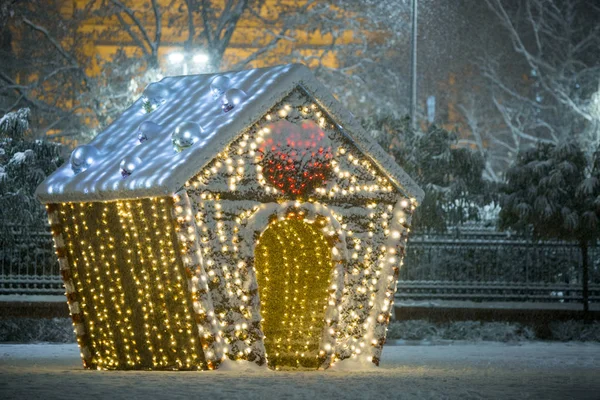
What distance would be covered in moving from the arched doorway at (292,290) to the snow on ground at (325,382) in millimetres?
929

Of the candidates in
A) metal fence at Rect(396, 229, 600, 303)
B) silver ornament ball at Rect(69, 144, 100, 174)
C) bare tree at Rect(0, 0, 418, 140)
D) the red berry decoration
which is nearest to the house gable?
the red berry decoration

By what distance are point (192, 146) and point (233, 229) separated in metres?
0.85

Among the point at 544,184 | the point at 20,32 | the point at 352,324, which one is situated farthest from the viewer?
the point at 20,32

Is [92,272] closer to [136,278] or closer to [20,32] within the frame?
[136,278]

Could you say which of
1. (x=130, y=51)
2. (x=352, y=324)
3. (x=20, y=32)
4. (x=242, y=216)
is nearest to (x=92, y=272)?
(x=242, y=216)

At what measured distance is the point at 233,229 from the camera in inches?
429

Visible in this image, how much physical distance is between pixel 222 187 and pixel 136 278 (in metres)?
1.30

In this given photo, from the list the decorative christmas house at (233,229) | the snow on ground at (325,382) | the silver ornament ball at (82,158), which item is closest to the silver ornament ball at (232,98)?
the decorative christmas house at (233,229)

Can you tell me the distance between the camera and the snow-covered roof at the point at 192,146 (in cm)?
1061

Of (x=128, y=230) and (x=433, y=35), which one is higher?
(x=433, y=35)

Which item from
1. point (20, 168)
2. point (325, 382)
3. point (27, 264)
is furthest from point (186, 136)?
point (27, 264)

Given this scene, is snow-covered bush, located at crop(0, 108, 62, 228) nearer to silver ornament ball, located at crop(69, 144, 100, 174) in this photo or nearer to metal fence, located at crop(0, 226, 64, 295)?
metal fence, located at crop(0, 226, 64, 295)

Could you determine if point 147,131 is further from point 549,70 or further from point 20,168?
point 549,70

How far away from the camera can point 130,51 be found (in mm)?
40000
